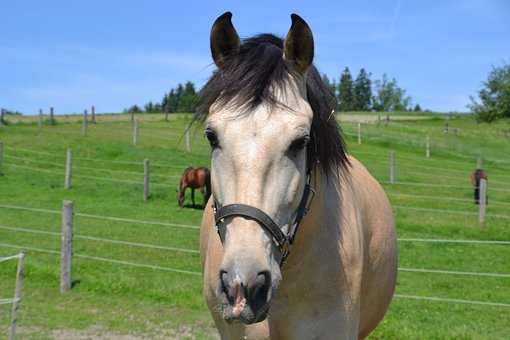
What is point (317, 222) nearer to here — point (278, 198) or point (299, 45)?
point (278, 198)

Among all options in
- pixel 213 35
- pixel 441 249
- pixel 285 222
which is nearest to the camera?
pixel 285 222

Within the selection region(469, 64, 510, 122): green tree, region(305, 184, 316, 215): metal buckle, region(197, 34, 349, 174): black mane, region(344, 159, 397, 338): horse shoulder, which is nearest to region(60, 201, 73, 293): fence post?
region(344, 159, 397, 338): horse shoulder

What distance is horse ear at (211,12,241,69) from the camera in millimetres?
2217

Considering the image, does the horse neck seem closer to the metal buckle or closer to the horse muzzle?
the metal buckle

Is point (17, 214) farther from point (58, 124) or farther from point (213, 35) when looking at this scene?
point (58, 124)

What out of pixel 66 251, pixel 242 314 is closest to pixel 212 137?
pixel 242 314

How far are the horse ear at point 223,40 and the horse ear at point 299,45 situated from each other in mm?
199

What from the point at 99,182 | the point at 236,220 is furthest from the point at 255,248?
the point at 99,182

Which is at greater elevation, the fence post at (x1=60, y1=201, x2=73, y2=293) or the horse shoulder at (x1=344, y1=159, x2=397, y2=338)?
the horse shoulder at (x1=344, y1=159, x2=397, y2=338)

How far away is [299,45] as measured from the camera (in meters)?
2.23

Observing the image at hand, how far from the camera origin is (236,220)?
189 cm

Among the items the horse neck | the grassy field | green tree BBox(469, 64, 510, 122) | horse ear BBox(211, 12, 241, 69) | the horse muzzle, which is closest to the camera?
the horse muzzle

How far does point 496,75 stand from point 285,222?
5106 centimetres

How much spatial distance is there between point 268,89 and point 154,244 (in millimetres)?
8847
